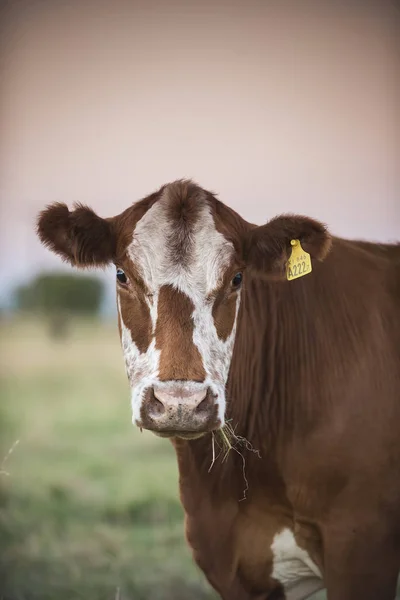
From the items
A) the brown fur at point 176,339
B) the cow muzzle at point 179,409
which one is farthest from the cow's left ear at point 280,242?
the cow muzzle at point 179,409

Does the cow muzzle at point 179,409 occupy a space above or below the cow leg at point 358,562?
above

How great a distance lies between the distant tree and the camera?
15.1 feet

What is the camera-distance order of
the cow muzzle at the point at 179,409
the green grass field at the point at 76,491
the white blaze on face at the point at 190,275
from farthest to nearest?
1. the green grass field at the point at 76,491
2. the white blaze on face at the point at 190,275
3. the cow muzzle at the point at 179,409

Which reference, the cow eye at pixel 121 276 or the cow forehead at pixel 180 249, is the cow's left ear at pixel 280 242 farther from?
the cow eye at pixel 121 276

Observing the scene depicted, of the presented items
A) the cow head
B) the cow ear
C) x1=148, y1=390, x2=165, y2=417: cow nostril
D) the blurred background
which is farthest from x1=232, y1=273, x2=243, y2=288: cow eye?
the blurred background

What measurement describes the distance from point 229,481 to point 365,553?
608 mm

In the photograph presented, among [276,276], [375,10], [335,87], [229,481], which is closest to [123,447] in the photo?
[229,481]

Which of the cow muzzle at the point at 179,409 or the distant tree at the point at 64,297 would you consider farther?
the distant tree at the point at 64,297

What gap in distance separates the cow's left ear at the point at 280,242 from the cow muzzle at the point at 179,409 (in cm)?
71

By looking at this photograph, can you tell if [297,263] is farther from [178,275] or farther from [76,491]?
[76,491]

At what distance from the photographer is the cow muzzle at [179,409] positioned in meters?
2.54

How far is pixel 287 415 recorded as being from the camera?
10.4ft

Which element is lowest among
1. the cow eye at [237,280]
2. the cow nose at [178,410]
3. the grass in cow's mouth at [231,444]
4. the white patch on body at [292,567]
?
the white patch on body at [292,567]

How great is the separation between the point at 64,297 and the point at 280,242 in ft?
6.37
